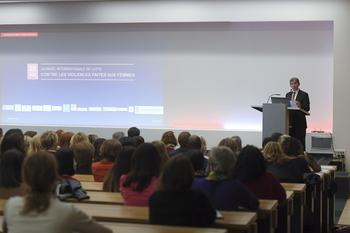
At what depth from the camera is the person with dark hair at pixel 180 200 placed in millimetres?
3020

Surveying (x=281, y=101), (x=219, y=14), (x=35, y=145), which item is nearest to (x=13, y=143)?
(x=35, y=145)

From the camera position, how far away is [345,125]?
9758 mm

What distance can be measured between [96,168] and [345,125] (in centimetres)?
587

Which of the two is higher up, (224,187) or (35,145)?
(35,145)

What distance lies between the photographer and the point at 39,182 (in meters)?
2.49

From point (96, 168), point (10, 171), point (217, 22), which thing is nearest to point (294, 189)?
point (96, 168)

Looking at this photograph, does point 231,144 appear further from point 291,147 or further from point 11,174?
point 11,174

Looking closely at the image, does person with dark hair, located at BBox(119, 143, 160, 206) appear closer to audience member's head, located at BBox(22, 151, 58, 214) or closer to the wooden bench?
the wooden bench

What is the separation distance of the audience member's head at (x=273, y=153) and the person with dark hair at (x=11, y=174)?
7.20ft

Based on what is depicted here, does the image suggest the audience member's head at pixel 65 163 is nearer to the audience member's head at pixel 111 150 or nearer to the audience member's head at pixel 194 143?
the audience member's head at pixel 111 150

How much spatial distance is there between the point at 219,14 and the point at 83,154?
5.64m

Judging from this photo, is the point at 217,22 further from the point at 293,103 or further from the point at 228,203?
the point at 228,203

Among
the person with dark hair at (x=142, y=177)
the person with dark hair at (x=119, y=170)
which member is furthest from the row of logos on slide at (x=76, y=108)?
the person with dark hair at (x=142, y=177)

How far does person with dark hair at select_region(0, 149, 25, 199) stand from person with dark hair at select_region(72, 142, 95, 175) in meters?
1.30
